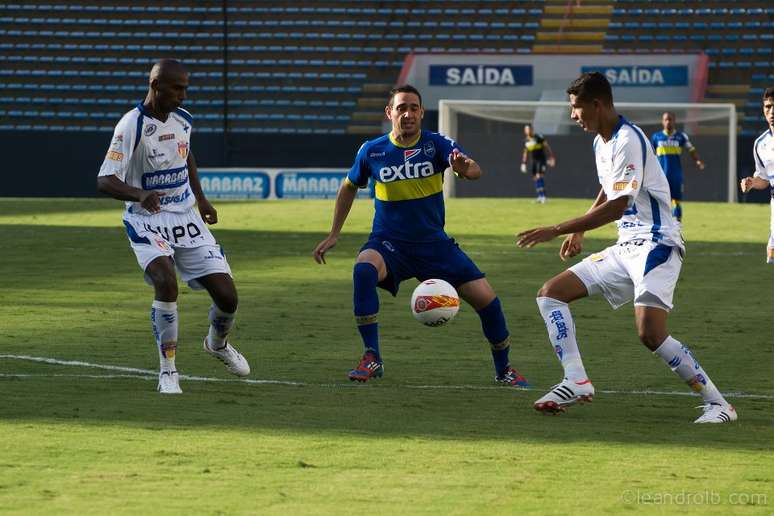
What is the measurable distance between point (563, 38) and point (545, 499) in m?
40.0

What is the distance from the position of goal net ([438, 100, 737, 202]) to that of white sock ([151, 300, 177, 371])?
98.9ft

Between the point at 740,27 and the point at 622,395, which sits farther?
the point at 740,27

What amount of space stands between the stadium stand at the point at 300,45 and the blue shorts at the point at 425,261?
33.1m

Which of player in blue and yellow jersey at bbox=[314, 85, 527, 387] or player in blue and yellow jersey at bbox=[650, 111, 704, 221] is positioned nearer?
player in blue and yellow jersey at bbox=[314, 85, 527, 387]

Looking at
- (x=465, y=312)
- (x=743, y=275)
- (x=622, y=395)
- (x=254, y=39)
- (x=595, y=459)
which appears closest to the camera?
(x=595, y=459)

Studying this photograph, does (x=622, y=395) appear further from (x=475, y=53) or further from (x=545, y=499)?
(x=475, y=53)

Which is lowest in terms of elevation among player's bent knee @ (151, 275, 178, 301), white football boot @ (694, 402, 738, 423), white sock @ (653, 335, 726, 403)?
white football boot @ (694, 402, 738, 423)

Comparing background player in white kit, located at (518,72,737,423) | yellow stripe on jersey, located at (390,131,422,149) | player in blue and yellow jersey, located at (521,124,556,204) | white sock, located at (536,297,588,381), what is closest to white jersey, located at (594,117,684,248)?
background player in white kit, located at (518,72,737,423)

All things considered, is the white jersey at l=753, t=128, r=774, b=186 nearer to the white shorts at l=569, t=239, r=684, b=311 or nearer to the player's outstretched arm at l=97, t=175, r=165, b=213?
the white shorts at l=569, t=239, r=684, b=311

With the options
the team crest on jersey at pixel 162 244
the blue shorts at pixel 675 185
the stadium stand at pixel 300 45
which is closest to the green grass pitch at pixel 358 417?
the team crest on jersey at pixel 162 244

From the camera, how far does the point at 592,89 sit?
7789 mm

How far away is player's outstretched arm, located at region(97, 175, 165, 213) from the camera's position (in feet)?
28.0

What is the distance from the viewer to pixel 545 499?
19.0 feet

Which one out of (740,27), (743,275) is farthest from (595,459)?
(740,27)
